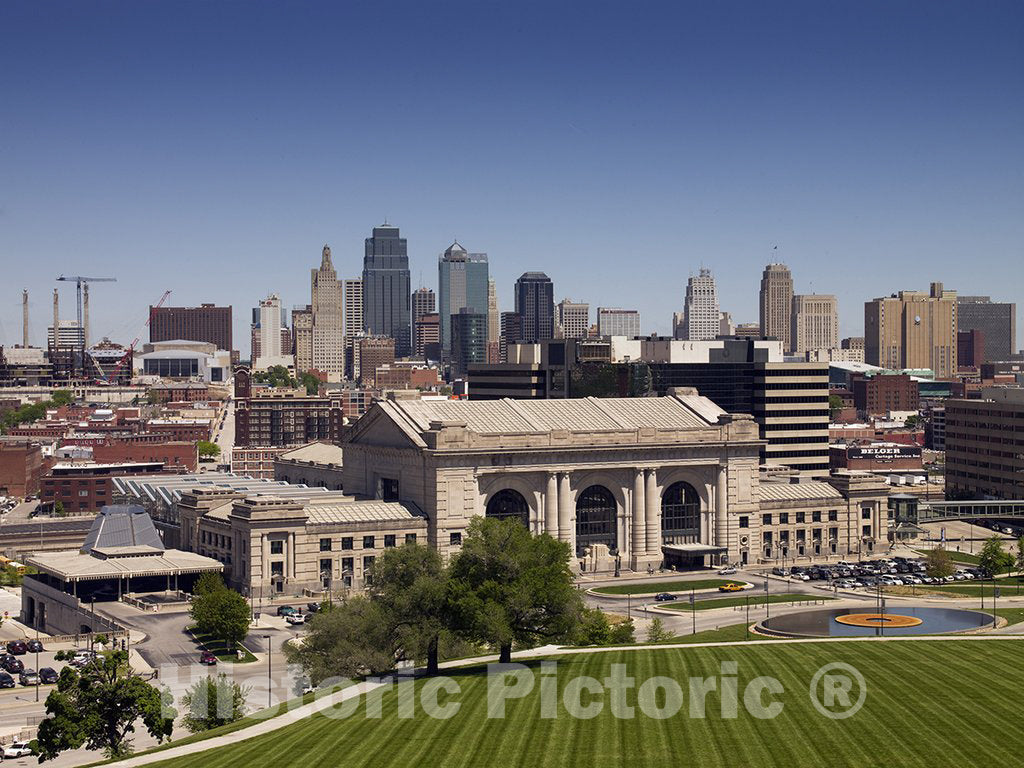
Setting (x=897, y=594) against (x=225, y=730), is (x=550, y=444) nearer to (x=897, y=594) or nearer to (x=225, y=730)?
(x=897, y=594)

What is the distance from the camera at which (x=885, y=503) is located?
171000 millimetres

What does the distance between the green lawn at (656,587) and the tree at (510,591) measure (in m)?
51.6

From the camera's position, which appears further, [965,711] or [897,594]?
[897,594]

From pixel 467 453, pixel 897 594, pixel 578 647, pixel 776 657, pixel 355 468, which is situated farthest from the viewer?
pixel 355 468

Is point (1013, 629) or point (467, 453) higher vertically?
point (467, 453)

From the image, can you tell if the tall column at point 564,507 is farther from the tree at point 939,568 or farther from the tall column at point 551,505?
the tree at point 939,568

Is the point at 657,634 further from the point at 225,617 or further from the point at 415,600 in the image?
the point at 225,617

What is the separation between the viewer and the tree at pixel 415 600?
3477 inches

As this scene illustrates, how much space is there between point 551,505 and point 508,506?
417cm

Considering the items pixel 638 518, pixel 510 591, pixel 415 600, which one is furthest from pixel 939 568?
pixel 415 600

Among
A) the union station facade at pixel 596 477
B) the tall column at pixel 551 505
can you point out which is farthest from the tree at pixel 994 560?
the tall column at pixel 551 505

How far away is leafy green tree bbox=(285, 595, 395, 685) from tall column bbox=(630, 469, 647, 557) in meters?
63.7

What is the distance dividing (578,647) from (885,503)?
79.0 meters

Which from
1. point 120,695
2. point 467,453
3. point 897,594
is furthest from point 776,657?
point 467,453
